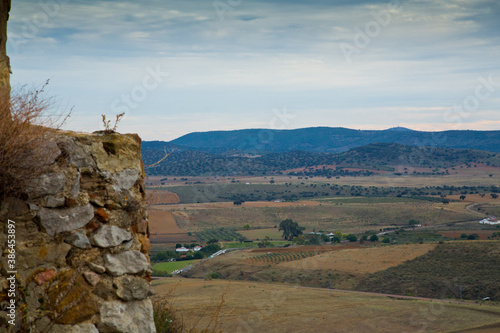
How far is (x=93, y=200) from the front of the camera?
430cm

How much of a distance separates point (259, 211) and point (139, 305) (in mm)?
93233

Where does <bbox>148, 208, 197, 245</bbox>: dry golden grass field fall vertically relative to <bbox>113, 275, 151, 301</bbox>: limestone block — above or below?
below

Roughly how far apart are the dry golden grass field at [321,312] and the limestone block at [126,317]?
22.4 m

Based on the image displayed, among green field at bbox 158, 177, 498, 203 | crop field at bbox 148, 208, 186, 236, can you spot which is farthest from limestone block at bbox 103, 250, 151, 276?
green field at bbox 158, 177, 498, 203

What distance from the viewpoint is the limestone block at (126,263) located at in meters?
4.26

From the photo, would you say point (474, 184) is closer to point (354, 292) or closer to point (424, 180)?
point (424, 180)

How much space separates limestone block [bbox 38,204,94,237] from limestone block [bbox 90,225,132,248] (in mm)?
148

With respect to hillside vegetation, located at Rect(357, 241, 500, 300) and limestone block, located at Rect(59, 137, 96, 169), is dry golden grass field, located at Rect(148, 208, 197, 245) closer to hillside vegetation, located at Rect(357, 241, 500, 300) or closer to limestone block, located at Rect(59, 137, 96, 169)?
hillside vegetation, located at Rect(357, 241, 500, 300)

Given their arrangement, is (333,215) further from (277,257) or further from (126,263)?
(126,263)

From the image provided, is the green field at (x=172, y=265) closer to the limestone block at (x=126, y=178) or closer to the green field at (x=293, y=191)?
the limestone block at (x=126, y=178)

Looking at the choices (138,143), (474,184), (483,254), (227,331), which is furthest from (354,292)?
(474,184)

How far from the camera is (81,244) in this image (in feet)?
13.6

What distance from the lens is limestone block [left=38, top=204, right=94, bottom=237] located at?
404cm

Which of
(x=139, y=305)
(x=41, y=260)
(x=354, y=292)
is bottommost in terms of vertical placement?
(x=354, y=292)
